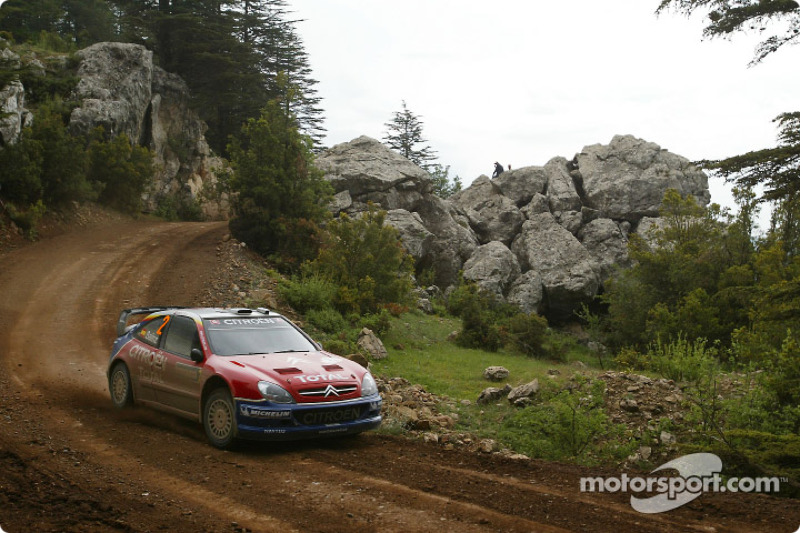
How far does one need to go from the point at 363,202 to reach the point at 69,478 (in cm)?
2685

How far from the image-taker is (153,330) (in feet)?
29.6

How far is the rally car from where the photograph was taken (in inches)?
283

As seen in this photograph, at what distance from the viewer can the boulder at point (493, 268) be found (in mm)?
30000

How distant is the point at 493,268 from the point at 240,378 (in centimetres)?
2413

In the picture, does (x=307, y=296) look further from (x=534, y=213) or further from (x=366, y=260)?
(x=534, y=213)

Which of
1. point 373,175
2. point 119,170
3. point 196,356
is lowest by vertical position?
point 196,356

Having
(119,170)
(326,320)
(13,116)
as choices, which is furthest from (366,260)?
(119,170)

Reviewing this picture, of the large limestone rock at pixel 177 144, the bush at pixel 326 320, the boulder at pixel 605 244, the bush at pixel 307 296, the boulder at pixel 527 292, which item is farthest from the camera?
the large limestone rock at pixel 177 144

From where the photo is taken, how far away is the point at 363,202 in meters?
32.3

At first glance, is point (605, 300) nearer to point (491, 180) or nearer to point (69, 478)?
point (491, 180)

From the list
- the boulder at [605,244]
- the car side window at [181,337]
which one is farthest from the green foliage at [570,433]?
the boulder at [605,244]

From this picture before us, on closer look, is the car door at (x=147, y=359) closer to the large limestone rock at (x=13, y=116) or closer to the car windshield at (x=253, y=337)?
the car windshield at (x=253, y=337)

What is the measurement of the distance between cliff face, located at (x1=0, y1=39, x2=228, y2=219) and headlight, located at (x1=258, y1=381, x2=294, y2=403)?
60.1 feet

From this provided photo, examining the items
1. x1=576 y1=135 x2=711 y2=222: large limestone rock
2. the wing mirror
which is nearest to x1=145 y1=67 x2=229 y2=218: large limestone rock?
x1=576 y1=135 x2=711 y2=222: large limestone rock
